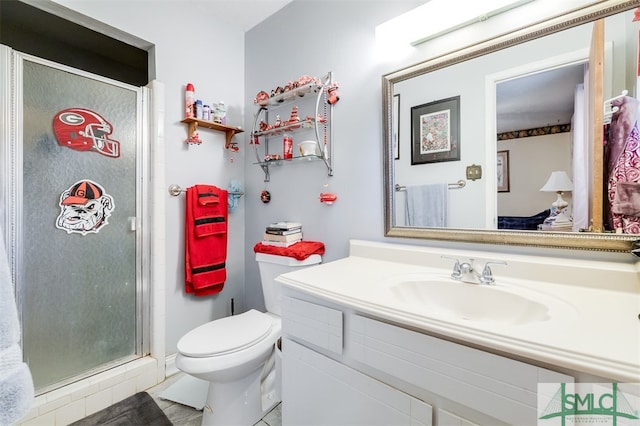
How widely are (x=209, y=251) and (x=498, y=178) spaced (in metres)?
1.67

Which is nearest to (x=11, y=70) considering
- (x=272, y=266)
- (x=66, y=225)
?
(x=66, y=225)

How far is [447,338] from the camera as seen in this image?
0.66m

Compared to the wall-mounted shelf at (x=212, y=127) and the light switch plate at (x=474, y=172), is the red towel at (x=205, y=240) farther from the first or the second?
the light switch plate at (x=474, y=172)

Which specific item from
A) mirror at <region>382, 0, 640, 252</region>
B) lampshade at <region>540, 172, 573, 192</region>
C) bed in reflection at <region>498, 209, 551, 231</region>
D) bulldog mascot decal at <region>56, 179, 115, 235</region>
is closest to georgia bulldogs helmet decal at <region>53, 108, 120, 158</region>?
bulldog mascot decal at <region>56, 179, 115, 235</region>

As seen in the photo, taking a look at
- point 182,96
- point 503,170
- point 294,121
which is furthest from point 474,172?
point 182,96

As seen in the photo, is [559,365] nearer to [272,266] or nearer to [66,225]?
[272,266]

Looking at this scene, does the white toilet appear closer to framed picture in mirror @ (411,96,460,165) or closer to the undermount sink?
the undermount sink

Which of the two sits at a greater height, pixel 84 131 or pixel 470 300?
pixel 84 131

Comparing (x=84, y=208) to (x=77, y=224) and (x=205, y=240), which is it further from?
(x=205, y=240)

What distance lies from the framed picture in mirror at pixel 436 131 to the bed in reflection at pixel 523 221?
31 centimetres

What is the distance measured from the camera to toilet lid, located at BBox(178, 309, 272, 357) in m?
1.17

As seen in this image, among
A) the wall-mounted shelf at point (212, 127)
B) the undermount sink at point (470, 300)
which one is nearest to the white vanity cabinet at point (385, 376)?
the undermount sink at point (470, 300)

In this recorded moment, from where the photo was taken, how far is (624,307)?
728mm

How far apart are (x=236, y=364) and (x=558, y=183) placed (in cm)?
144
